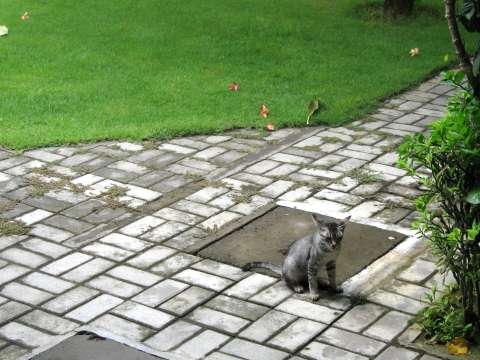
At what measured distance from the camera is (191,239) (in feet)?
24.3

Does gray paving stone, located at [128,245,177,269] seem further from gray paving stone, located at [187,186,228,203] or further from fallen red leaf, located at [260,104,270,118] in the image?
fallen red leaf, located at [260,104,270,118]

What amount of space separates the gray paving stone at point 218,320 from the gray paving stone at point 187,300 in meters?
0.08

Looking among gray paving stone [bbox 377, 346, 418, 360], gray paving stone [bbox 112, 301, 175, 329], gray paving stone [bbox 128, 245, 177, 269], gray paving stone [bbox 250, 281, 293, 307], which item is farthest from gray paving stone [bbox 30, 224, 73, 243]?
gray paving stone [bbox 377, 346, 418, 360]

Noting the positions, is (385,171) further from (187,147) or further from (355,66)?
(355,66)

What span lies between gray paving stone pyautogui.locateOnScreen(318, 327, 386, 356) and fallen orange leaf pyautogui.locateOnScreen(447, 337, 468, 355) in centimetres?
42

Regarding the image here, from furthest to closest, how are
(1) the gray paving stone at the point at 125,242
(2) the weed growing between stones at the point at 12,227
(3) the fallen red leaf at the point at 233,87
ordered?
(3) the fallen red leaf at the point at 233,87 → (2) the weed growing between stones at the point at 12,227 → (1) the gray paving stone at the point at 125,242

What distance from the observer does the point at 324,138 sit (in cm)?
977

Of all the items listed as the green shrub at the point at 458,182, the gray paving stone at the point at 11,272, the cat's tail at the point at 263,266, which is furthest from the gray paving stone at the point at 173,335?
the green shrub at the point at 458,182

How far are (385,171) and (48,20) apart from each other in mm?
7781

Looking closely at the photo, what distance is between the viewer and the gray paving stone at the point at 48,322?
19.9ft

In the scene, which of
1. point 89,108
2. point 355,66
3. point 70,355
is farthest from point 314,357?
point 355,66

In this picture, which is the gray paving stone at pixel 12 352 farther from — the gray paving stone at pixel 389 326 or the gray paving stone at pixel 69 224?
the gray paving stone at pixel 389 326

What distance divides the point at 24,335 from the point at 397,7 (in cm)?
1037

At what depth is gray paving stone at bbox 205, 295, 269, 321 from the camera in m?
6.23
